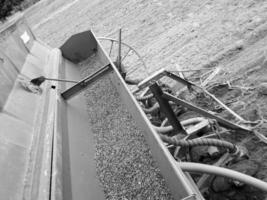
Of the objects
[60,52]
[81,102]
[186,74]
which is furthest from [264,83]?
[60,52]

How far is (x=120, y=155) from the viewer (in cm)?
266

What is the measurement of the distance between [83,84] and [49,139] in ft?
3.37

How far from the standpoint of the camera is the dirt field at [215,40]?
3.13 metres

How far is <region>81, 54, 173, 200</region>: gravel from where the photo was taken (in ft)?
7.22

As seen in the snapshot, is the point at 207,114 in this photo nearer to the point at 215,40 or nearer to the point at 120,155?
the point at 120,155

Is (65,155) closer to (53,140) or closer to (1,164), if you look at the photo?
(53,140)

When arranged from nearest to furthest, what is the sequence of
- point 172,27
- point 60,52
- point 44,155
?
point 44,155 → point 60,52 → point 172,27

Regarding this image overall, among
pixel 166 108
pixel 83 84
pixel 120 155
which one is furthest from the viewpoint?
pixel 83 84

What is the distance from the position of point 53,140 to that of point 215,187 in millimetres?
1320

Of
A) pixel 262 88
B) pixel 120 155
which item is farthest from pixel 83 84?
pixel 262 88

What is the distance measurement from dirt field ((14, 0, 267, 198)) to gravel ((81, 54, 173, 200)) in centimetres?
90

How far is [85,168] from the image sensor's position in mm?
2479

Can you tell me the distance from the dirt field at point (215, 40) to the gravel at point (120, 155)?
0.90 m

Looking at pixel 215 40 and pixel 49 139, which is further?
pixel 215 40
